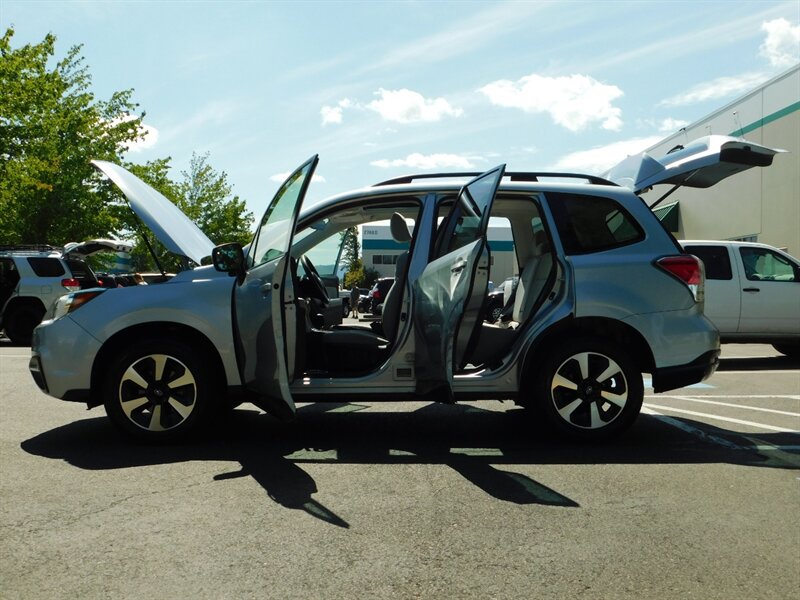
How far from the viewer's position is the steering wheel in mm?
6461

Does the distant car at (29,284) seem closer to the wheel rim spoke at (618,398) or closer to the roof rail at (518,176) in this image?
the roof rail at (518,176)

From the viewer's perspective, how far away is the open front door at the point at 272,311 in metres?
4.91

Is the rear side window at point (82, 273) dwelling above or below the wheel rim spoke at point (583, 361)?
above

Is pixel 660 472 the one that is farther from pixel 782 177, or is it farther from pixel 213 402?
pixel 782 177

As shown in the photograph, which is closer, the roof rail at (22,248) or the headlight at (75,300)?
the headlight at (75,300)

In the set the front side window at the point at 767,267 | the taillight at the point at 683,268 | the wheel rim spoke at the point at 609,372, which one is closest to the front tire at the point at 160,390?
the wheel rim spoke at the point at 609,372

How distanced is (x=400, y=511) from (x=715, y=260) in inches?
352

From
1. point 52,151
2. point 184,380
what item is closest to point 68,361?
point 184,380

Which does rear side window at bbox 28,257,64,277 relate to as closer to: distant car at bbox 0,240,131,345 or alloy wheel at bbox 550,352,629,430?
distant car at bbox 0,240,131,345

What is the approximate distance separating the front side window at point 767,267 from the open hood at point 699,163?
5.43 m

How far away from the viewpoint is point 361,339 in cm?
580

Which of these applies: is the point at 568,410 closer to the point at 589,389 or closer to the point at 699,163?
the point at 589,389

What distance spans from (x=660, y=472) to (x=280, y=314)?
8.47 feet

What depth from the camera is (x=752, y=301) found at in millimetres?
11133
